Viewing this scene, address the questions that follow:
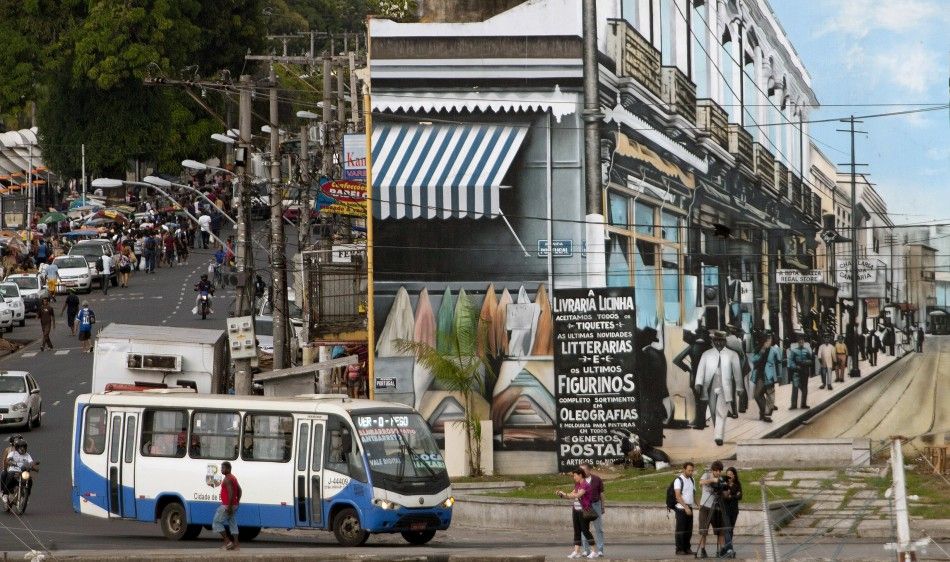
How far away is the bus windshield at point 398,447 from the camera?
25531mm

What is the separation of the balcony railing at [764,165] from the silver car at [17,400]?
1768 cm

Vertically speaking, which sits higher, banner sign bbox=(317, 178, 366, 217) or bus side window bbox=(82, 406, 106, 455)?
banner sign bbox=(317, 178, 366, 217)

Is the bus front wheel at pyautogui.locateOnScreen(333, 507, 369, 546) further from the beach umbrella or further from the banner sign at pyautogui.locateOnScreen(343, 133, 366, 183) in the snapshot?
the beach umbrella

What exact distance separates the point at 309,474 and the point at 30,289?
40245 millimetres

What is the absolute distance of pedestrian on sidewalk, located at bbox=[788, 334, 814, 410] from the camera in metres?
35.9

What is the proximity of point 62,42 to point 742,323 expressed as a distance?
6226cm

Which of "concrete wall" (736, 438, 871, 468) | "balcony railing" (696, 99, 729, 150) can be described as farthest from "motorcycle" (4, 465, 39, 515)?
"balcony railing" (696, 99, 729, 150)

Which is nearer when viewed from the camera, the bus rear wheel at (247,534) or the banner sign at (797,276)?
the bus rear wheel at (247,534)

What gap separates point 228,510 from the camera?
80.4 feet

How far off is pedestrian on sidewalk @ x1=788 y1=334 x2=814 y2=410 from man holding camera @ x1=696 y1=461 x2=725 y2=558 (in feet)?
42.7

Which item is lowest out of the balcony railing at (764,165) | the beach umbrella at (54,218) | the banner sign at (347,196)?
the banner sign at (347,196)

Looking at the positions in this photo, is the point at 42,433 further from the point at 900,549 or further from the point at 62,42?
A: the point at 62,42

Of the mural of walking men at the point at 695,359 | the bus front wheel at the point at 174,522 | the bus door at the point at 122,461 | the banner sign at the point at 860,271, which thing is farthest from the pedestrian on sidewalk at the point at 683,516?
the banner sign at the point at 860,271

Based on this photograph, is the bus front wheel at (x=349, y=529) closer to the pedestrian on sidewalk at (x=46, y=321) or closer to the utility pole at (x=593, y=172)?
the utility pole at (x=593, y=172)
